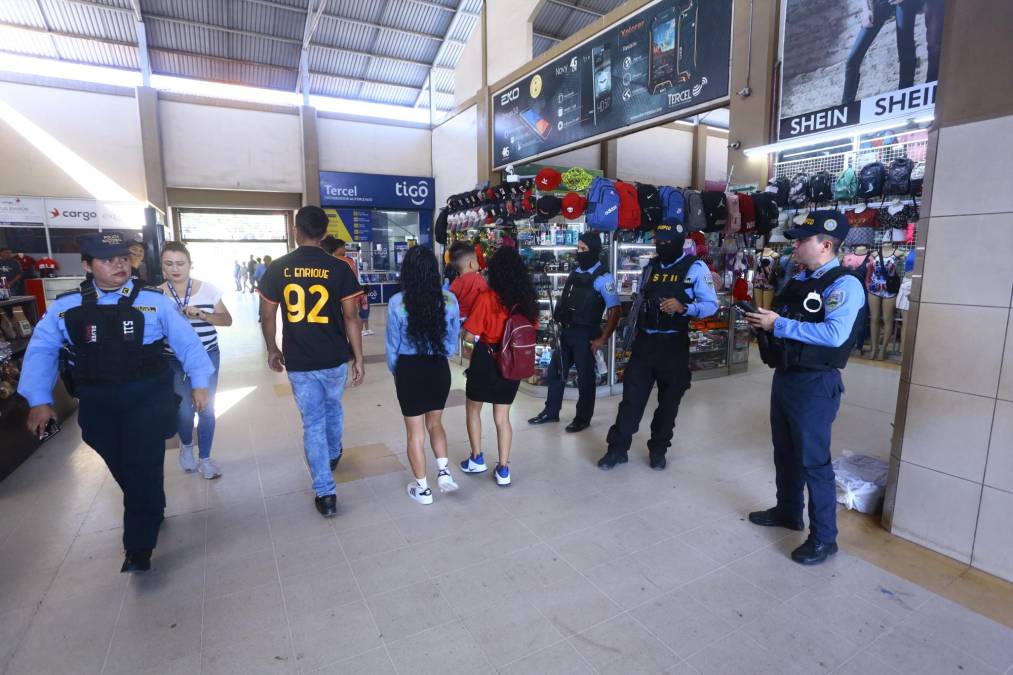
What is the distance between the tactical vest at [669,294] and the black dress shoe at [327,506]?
2.19 meters

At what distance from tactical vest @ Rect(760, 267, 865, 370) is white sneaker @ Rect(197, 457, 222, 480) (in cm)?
338

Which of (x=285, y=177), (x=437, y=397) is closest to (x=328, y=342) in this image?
(x=437, y=397)

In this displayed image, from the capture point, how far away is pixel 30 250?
951 cm

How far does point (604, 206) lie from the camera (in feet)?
14.6

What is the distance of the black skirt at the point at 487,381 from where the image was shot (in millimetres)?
3146

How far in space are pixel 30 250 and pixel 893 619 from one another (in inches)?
507

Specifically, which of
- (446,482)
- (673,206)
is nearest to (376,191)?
(673,206)

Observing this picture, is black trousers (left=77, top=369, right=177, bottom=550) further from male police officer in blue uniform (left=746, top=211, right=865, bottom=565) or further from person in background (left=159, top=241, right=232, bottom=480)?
male police officer in blue uniform (left=746, top=211, right=865, bottom=565)

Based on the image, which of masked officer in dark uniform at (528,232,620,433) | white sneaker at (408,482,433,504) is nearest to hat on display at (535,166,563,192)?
masked officer in dark uniform at (528,232,620,433)

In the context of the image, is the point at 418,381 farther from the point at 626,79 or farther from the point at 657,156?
the point at 657,156

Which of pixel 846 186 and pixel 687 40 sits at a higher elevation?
pixel 687 40

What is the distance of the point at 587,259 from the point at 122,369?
9.67 ft

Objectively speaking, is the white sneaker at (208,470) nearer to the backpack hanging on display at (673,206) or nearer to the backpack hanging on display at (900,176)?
the backpack hanging on display at (673,206)

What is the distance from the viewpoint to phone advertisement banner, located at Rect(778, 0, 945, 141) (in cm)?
391
